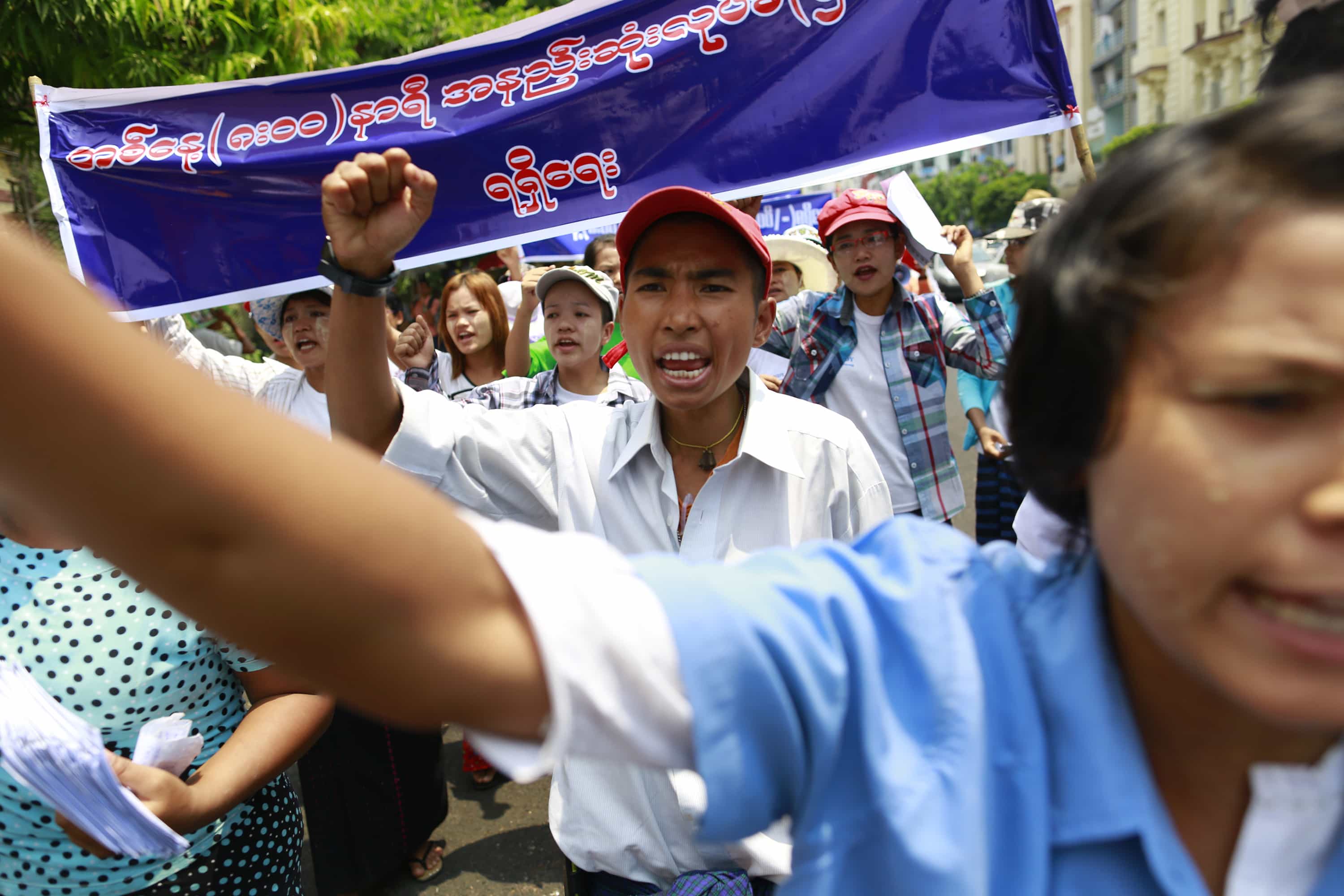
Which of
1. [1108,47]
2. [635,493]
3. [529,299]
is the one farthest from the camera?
[1108,47]

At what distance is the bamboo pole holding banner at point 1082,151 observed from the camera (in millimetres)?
2209

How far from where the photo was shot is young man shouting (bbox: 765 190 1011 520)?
3.87 metres

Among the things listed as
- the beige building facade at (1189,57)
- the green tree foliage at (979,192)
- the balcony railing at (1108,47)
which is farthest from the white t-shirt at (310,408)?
the balcony railing at (1108,47)

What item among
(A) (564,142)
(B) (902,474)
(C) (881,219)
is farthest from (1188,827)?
(C) (881,219)

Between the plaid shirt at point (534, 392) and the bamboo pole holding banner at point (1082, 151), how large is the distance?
6.45 ft

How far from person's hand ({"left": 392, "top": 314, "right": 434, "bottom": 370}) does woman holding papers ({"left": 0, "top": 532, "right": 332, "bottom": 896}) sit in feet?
10.9

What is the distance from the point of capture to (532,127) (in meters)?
3.05

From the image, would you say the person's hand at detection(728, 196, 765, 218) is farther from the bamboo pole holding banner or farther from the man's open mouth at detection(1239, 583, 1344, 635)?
the man's open mouth at detection(1239, 583, 1344, 635)

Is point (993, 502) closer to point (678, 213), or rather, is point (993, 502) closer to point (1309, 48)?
point (678, 213)

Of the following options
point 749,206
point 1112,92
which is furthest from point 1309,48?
point 1112,92

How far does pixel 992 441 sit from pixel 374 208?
150 inches

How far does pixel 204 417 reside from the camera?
1.76 ft

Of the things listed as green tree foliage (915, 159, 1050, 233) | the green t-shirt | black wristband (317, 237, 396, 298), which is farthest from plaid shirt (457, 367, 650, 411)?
green tree foliage (915, 159, 1050, 233)

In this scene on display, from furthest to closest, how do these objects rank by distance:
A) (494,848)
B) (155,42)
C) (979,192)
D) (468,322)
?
1. (979,192)
2. (155,42)
3. (468,322)
4. (494,848)
